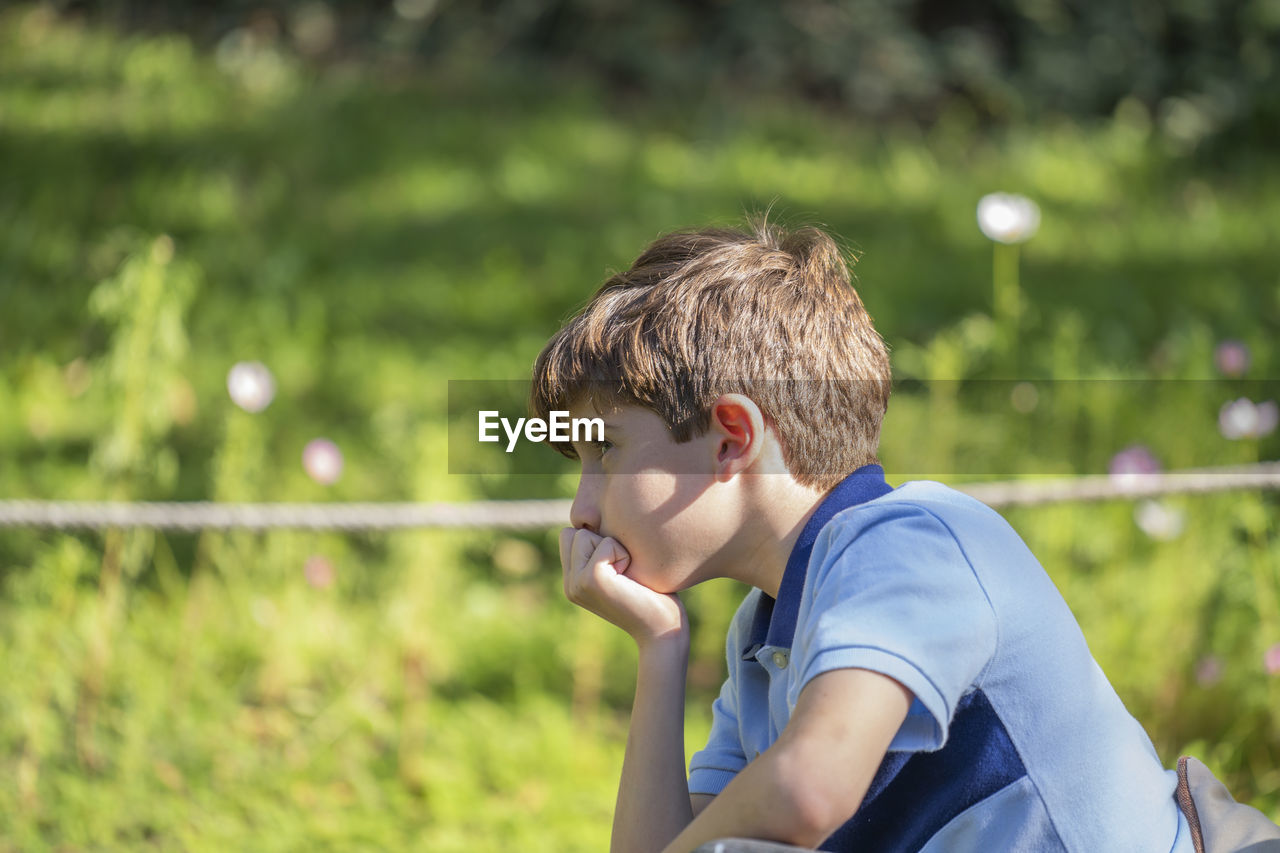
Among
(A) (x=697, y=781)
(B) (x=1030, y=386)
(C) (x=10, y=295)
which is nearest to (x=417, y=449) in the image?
(A) (x=697, y=781)

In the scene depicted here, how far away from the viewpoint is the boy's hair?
128 centimetres

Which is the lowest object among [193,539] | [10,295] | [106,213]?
[193,539]

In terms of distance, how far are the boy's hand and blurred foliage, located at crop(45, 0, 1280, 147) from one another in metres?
5.36

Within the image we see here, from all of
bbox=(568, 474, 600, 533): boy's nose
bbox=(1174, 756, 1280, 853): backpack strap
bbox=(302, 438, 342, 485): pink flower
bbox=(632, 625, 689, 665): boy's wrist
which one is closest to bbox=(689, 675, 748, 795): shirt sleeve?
bbox=(632, 625, 689, 665): boy's wrist

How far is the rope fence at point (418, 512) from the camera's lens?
2.29 metres

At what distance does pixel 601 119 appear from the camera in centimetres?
600

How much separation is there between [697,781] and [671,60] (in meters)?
5.53

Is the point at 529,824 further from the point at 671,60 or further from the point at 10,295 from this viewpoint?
the point at 671,60

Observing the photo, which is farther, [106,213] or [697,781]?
[106,213]

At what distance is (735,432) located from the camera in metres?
1.26

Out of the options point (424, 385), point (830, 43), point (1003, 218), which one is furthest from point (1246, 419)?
point (830, 43)

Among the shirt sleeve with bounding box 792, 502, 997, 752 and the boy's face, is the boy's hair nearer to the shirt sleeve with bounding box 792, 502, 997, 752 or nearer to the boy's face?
the boy's face

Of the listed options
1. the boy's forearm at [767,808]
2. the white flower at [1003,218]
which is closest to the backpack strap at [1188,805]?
the boy's forearm at [767,808]

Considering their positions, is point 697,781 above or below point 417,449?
below
